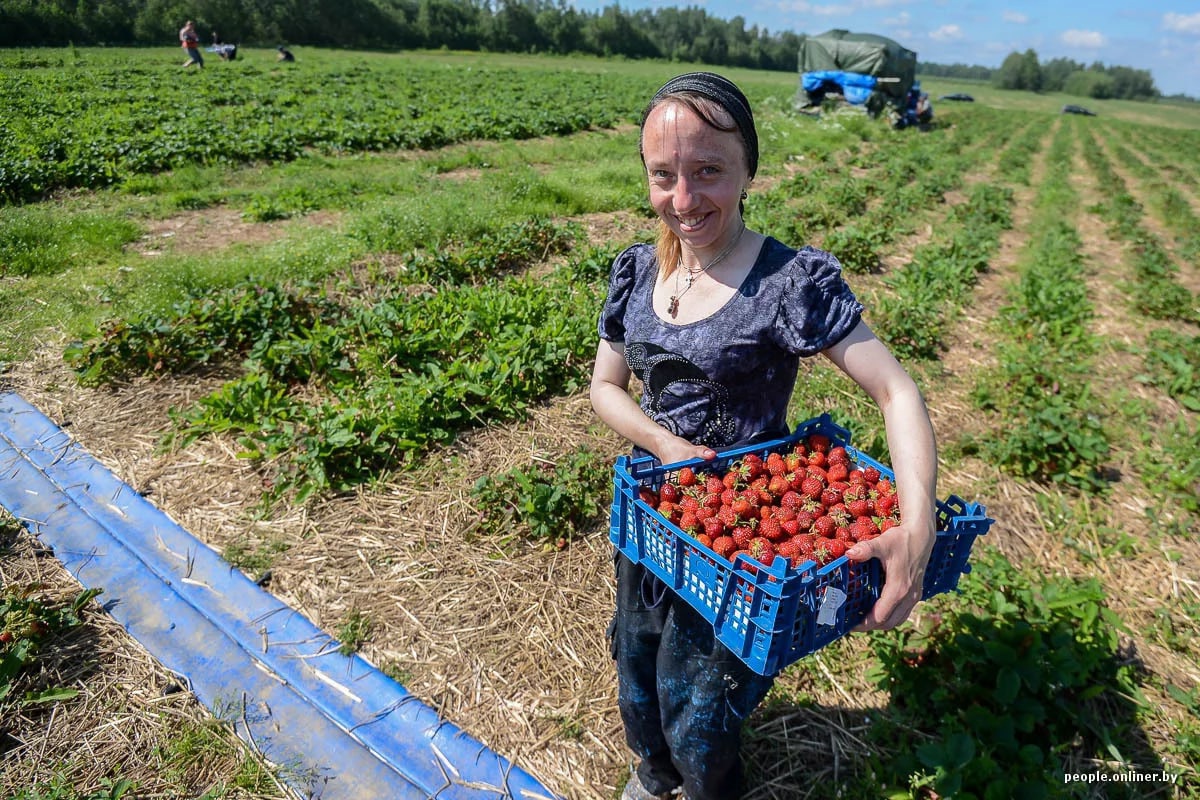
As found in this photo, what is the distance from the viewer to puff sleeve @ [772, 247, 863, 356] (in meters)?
1.64

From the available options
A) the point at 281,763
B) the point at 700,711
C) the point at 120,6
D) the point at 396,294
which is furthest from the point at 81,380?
the point at 120,6

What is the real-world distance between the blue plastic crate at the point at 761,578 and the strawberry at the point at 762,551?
1.4 inches

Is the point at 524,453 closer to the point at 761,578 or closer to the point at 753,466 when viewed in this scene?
the point at 753,466

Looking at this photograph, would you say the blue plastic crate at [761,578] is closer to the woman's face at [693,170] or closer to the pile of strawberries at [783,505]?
the pile of strawberries at [783,505]

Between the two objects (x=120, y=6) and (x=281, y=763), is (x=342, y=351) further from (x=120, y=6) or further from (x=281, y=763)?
(x=120, y=6)

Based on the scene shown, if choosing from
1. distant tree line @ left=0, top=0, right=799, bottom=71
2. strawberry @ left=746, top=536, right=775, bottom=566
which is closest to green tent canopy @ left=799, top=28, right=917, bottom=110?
strawberry @ left=746, top=536, right=775, bottom=566

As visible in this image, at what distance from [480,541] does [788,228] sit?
5.79 meters

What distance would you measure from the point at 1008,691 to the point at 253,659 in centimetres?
307

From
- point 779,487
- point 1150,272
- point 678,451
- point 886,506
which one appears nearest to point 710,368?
point 678,451

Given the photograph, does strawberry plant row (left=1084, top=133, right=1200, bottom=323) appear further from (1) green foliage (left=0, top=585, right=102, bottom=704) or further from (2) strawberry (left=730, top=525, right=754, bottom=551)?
(1) green foliage (left=0, top=585, right=102, bottom=704)

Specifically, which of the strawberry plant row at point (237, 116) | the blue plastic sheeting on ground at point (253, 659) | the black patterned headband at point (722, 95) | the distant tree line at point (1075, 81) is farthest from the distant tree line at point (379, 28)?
the black patterned headband at point (722, 95)

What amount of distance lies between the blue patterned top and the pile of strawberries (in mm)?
163

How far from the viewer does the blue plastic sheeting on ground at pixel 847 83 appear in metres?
25.1

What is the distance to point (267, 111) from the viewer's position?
15.8 m
